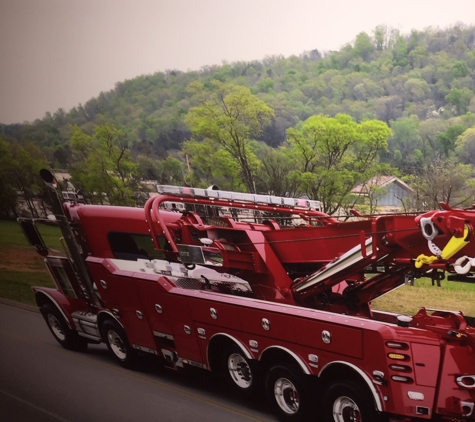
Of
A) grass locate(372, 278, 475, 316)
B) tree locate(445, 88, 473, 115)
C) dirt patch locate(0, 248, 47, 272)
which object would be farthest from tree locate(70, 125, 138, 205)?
tree locate(445, 88, 473, 115)

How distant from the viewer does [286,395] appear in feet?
17.0

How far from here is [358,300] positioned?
5230 mm

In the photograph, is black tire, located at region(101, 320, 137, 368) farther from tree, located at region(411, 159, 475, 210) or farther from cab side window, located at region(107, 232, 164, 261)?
tree, located at region(411, 159, 475, 210)

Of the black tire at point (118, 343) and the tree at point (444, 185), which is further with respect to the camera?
the black tire at point (118, 343)

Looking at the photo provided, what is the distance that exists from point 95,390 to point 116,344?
56 cm

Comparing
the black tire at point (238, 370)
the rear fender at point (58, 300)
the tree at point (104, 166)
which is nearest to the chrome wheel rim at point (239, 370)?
the black tire at point (238, 370)

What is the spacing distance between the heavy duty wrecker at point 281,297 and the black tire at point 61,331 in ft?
0.83

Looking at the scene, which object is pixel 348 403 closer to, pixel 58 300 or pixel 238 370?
pixel 238 370

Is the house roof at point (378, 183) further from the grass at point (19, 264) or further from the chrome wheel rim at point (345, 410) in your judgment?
the grass at point (19, 264)

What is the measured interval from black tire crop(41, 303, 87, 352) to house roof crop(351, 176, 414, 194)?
4177mm

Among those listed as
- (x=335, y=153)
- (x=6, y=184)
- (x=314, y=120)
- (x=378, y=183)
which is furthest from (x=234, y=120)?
(x=6, y=184)

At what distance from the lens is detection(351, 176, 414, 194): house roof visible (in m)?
4.97

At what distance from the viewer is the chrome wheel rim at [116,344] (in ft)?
23.7

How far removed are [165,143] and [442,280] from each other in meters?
3.18
